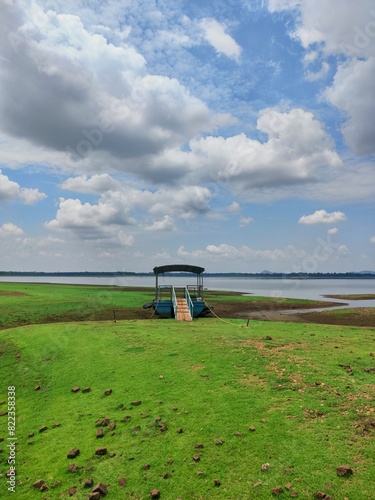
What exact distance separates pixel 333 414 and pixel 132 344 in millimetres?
9719

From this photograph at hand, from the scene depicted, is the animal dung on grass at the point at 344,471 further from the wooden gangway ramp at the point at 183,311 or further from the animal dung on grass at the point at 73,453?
the wooden gangway ramp at the point at 183,311

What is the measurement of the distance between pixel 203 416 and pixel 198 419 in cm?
17

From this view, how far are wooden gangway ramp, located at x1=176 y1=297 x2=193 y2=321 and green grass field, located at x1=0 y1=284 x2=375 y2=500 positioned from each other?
551 inches

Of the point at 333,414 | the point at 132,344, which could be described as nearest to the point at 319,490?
the point at 333,414

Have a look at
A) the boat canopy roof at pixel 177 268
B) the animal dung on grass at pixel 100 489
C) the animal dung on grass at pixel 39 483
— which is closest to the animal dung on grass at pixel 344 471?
the animal dung on grass at pixel 100 489

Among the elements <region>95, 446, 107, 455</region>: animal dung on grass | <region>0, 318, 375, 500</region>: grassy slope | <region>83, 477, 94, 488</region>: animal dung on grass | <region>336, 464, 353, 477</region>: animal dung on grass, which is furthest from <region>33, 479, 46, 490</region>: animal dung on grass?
<region>336, 464, 353, 477</region>: animal dung on grass

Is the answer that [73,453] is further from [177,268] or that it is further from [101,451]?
[177,268]

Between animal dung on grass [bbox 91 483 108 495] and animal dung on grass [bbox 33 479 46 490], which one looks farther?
animal dung on grass [bbox 33 479 46 490]

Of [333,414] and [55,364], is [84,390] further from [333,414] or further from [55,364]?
[333,414]

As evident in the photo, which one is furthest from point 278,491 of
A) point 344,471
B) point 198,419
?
point 198,419

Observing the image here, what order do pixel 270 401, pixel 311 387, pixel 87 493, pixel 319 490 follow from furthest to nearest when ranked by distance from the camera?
pixel 311 387 < pixel 270 401 < pixel 87 493 < pixel 319 490

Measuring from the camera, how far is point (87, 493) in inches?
259

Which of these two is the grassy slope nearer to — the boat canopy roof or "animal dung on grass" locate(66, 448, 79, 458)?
"animal dung on grass" locate(66, 448, 79, 458)

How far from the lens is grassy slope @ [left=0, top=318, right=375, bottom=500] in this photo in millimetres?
6637
